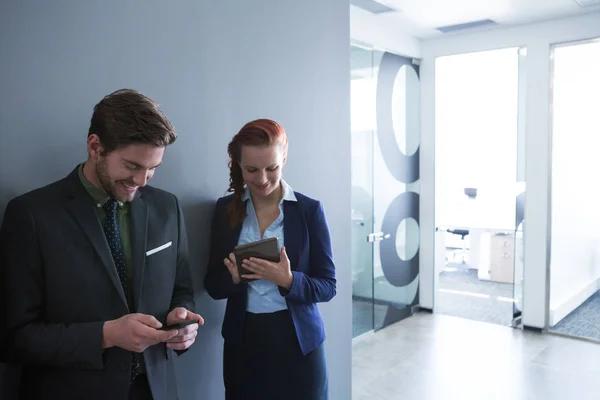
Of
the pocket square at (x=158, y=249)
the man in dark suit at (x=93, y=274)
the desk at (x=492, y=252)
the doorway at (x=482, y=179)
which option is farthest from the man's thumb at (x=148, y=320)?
the desk at (x=492, y=252)

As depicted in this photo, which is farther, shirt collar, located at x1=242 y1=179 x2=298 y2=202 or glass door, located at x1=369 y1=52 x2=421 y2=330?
glass door, located at x1=369 y1=52 x2=421 y2=330

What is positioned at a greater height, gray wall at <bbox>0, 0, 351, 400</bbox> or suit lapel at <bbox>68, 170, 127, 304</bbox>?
gray wall at <bbox>0, 0, 351, 400</bbox>

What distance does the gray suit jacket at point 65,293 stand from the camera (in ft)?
4.37

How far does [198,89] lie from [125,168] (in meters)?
0.70

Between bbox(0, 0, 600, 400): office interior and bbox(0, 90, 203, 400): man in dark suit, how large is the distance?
0.19 meters

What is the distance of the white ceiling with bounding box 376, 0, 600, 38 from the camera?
4.31 m

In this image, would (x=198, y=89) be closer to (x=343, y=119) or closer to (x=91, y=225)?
(x=91, y=225)

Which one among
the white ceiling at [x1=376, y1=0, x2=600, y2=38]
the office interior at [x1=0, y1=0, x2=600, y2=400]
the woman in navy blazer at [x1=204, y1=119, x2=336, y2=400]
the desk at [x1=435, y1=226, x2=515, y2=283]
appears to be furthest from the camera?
the desk at [x1=435, y1=226, x2=515, y2=283]

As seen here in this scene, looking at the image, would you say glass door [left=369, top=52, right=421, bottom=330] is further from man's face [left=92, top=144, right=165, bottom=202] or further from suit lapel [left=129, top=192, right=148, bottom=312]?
man's face [left=92, top=144, right=165, bottom=202]

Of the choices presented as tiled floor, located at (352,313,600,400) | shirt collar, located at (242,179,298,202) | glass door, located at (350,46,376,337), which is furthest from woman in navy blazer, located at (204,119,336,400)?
glass door, located at (350,46,376,337)

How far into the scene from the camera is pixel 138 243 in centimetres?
151

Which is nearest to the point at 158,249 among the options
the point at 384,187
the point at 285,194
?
the point at 285,194

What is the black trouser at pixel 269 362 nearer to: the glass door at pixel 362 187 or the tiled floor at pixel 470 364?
the tiled floor at pixel 470 364

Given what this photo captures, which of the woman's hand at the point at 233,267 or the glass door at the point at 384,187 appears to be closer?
the woman's hand at the point at 233,267
